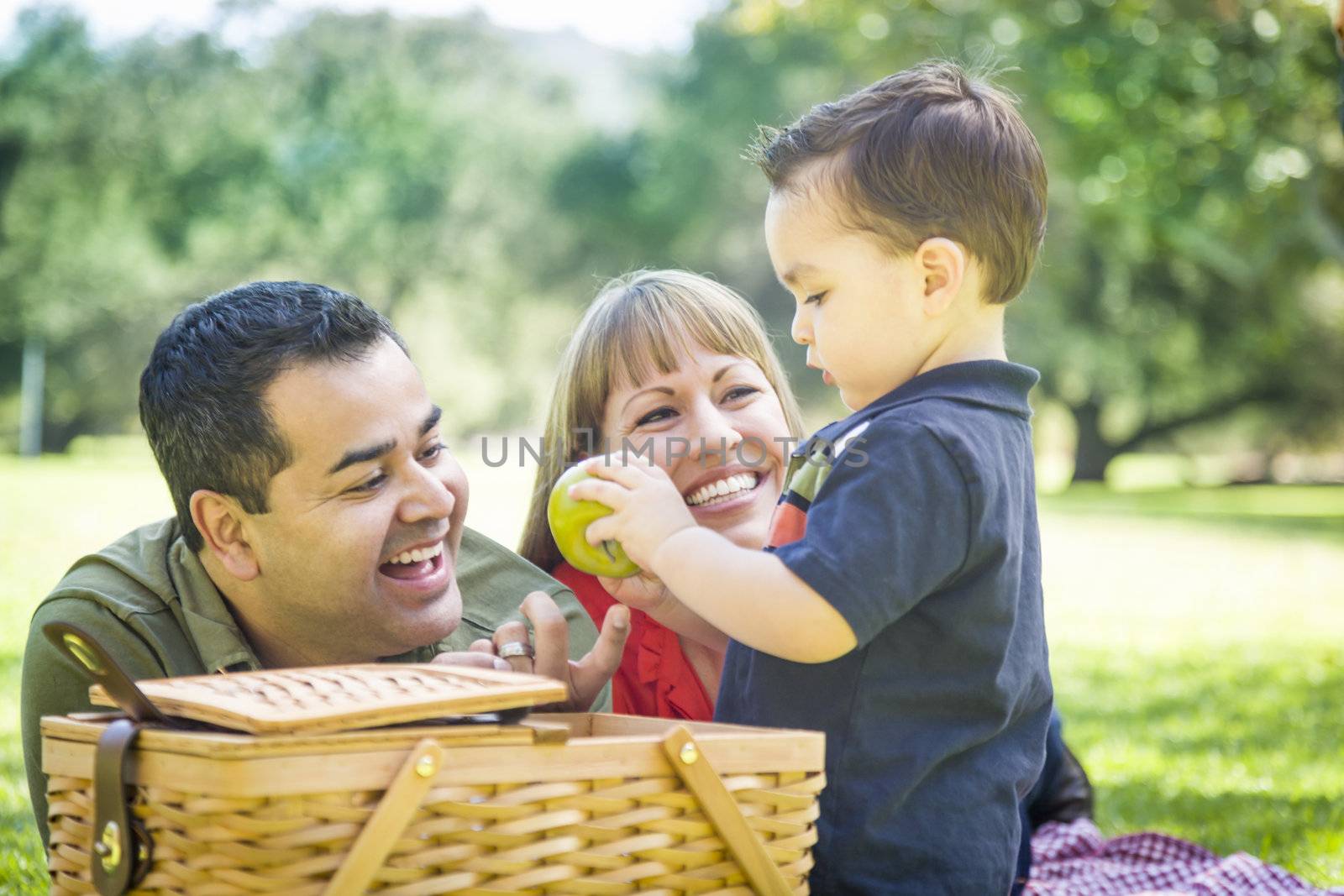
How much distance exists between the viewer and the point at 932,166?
2402 mm

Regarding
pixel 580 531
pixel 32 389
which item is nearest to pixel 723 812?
pixel 580 531

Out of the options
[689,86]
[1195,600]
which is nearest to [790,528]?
[1195,600]

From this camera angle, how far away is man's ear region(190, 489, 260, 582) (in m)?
2.97

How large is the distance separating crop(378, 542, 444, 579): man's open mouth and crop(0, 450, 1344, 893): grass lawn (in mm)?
1366

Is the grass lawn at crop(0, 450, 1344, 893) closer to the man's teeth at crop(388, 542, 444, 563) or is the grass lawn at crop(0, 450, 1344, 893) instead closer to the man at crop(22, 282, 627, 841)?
the man at crop(22, 282, 627, 841)

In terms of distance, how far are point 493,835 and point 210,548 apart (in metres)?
1.49

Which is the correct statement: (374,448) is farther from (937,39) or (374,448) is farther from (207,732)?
(937,39)

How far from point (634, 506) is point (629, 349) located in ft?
4.38

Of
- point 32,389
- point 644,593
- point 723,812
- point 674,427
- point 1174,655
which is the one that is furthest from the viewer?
point 32,389

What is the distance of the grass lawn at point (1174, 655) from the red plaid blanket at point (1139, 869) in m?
0.39

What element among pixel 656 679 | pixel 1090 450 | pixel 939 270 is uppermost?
pixel 939 270

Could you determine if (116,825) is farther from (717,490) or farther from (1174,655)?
(1174,655)

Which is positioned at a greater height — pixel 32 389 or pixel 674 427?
pixel 674 427

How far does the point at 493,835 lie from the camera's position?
1785 millimetres
